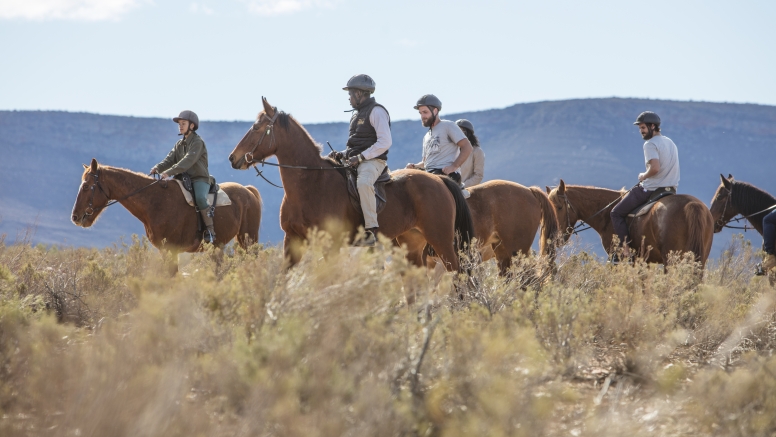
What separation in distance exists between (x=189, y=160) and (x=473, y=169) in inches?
176

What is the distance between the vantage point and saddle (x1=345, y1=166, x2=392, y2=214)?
7.96 metres

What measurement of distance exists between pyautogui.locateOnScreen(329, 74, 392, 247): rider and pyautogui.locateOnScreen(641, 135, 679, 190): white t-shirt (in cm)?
426

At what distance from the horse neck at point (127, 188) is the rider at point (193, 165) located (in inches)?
14.4

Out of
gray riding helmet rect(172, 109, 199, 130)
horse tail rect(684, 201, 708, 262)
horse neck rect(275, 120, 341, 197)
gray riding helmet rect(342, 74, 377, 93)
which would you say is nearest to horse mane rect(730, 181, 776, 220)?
horse tail rect(684, 201, 708, 262)

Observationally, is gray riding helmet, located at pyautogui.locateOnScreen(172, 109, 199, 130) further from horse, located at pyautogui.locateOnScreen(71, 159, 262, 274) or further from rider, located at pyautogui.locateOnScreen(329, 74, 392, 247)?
rider, located at pyautogui.locateOnScreen(329, 74, 392, 247)

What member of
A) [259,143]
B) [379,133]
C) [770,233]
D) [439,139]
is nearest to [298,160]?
[259,143]

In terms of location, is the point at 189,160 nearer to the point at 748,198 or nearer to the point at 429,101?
the point at 429,101

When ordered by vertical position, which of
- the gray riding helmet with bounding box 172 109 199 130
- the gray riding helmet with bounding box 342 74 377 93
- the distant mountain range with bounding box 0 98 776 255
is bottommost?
the distant mountain range with bounding box 0 98 776 255

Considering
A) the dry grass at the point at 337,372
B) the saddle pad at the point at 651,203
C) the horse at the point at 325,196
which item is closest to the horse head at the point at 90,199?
the horse at the point at 325,196

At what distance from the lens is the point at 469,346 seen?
420cm

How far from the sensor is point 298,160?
805 cm

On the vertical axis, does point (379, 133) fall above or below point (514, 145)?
above

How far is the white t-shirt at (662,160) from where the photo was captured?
1038 cm

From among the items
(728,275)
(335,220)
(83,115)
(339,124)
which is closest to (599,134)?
(339,124)
